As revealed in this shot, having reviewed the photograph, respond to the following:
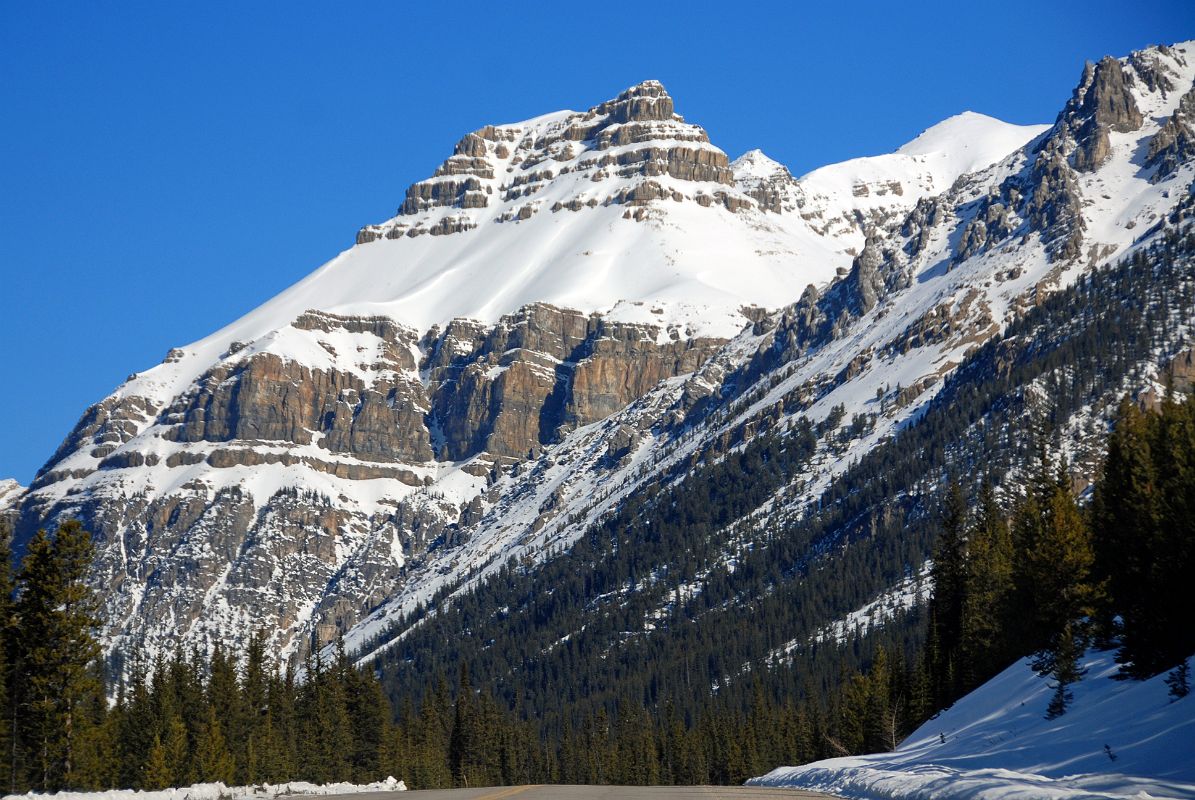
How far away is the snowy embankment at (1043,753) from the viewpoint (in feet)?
129

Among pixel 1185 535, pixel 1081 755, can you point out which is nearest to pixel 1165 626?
pixel 1185 535

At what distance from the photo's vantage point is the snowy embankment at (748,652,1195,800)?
129 feet

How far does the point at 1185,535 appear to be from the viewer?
2254 inches

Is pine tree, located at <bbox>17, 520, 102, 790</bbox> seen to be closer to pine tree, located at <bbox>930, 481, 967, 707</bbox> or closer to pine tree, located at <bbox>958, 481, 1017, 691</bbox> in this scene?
pine tree, located at <bbox>958, 481, 1017, 691</bbox>

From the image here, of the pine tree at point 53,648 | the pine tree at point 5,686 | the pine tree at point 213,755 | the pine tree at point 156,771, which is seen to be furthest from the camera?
the pine tree at point 213,755

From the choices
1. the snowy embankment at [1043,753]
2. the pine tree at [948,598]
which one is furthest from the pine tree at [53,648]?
the pine tree at [948,598]

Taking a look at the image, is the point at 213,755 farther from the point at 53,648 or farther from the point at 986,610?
the point at 986,610

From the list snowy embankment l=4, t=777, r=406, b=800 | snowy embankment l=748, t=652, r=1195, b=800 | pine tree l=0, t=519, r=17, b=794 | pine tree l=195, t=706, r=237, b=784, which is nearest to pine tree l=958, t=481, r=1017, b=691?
snowy embankment l=748, t=652, r=1195, b=800

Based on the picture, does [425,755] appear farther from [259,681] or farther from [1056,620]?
[1056,620]

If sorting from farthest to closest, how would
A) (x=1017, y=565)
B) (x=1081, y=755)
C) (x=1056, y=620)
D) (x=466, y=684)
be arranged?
(x=466, y=684) → (x=1017, y=565) → (x=1056, y=620) → (x=1081, y=755)

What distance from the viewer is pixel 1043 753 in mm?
51938

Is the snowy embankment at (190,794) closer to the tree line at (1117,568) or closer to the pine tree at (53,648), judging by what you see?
the pine tree at (53,648)

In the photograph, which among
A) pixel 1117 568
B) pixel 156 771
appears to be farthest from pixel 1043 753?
pixel 156 771

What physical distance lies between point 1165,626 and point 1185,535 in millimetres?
3536
